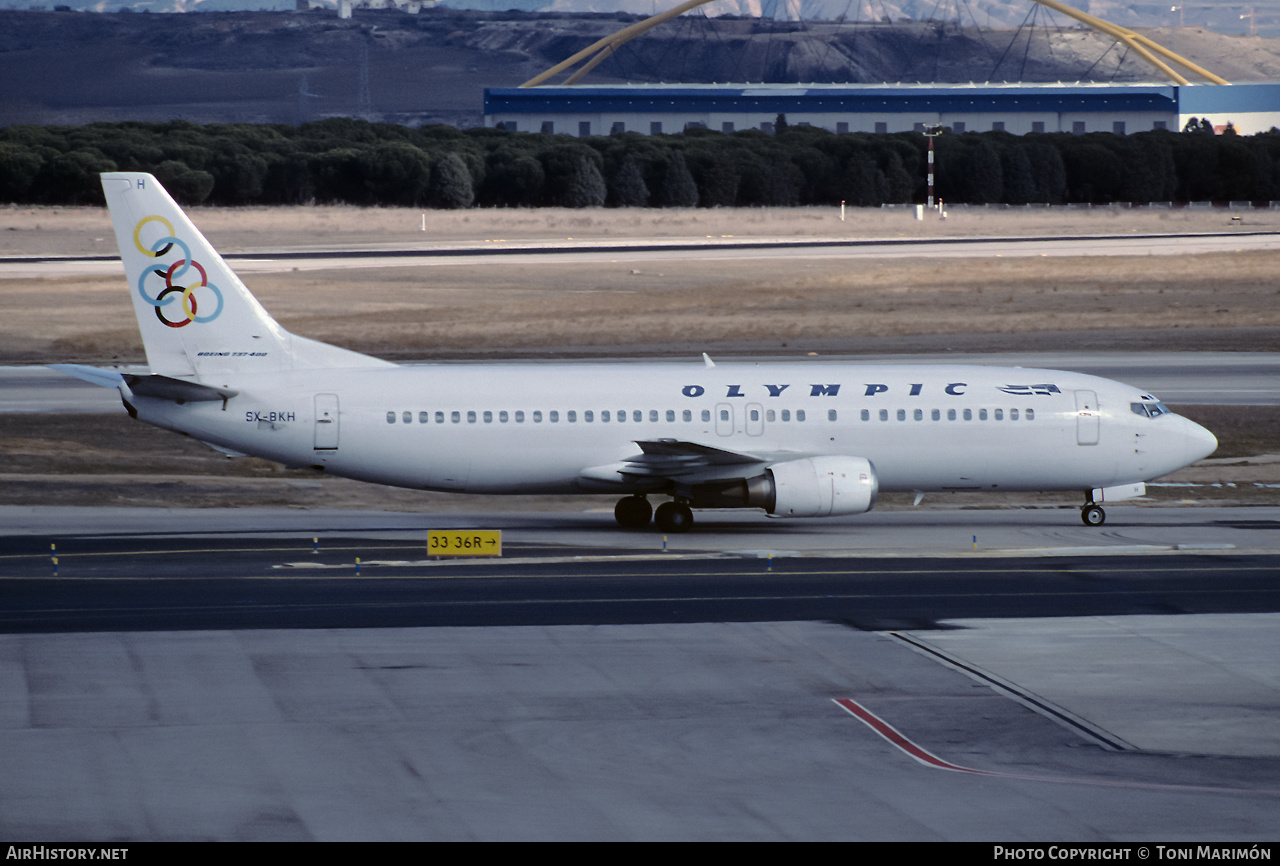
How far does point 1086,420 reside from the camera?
38.8 m

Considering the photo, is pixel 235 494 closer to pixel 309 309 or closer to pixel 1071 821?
pixel 1071 821

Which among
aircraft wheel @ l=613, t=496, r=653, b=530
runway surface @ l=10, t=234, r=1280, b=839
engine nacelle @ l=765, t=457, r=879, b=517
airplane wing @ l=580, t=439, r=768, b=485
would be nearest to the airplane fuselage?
airplane wing @ l=580, t=439, r=768, b=485

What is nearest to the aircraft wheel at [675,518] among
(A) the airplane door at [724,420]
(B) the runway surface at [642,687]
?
(B) the runway surface at [642,687]

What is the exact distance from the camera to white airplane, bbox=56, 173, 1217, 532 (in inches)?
1423

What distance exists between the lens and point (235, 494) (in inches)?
1734

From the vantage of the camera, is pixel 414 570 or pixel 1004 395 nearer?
pixel 414 570

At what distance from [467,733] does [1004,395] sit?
20980 mm

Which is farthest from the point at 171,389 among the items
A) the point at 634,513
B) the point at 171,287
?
the point at 634,513

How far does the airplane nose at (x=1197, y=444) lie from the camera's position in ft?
129

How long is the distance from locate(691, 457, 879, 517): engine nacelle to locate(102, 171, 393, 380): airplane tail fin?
11.3 meters

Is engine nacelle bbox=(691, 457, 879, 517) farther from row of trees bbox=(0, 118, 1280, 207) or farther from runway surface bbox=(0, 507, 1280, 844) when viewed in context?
row of trees bbox=(0, 118, 1280, 207)

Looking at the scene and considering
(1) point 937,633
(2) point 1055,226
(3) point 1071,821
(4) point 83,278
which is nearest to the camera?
(3) point 1071,821

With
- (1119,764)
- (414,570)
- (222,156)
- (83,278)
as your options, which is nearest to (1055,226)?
(222,156)

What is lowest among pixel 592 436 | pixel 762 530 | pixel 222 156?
pixel 762 530
